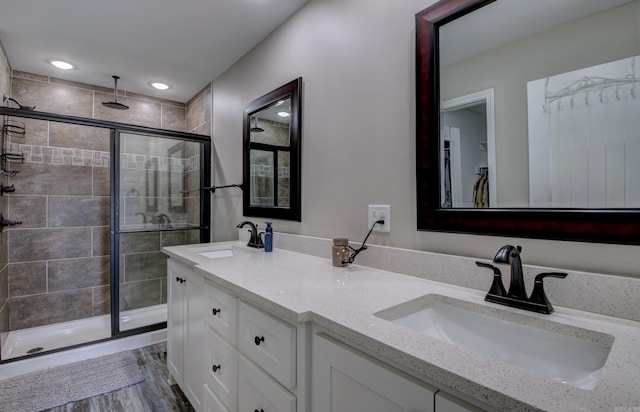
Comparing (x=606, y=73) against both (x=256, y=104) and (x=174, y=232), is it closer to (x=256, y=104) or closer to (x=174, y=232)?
(x=256, y=104)

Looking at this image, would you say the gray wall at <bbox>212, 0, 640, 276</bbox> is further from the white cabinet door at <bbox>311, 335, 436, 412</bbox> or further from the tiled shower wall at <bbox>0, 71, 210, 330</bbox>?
the tiled shower wall at <bbox>0, 71, 210, 330</bbox>

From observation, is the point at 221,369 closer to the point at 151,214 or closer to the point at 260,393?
the point at 260,393

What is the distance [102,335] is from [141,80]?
87.9 inches


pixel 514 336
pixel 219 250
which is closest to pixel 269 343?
pixel 514 336

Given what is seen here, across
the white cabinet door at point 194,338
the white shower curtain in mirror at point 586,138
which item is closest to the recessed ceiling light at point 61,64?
the white cabinet door at point 194,338

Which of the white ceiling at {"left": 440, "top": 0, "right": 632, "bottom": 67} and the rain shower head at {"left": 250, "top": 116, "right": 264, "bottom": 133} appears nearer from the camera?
the white ceiling at {"left": 440, "top": 0, "right": 632, "bottom": 67}

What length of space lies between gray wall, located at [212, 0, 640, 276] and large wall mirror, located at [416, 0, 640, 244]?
0.18 feet

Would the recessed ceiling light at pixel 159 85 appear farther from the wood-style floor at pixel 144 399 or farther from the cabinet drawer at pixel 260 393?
the cabinet drawer at pixel 260 393

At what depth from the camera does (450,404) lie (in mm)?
513

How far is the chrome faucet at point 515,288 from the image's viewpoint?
2.54ft

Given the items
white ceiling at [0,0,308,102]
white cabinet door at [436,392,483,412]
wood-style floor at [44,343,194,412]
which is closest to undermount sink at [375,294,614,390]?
white cabinet door at [436,392,483,412]

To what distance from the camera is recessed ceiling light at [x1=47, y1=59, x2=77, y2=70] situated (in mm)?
2420

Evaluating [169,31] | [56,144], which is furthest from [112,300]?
[169,31]

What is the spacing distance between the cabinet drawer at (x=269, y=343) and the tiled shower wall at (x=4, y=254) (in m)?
2.37
